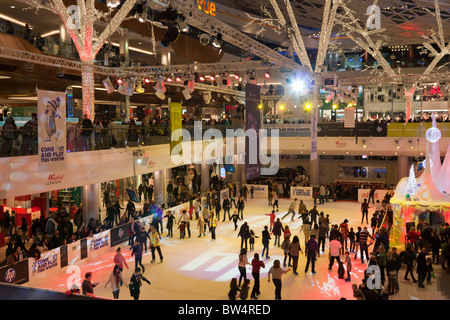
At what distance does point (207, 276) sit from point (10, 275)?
204 inches

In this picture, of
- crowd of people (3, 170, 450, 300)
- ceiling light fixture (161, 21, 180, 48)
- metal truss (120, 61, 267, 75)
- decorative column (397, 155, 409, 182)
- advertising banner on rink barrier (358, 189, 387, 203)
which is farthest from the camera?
decorative column (397, 155, 409, 182)

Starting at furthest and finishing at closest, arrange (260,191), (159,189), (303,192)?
(260,191)
(303,192)
(159,189)

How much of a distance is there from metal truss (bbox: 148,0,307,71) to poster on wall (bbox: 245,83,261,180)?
149 cm

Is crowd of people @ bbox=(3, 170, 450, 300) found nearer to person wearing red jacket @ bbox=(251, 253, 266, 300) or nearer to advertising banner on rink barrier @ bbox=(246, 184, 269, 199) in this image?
person wearing red jacket @ bbox=(251, 253, 266, 300)

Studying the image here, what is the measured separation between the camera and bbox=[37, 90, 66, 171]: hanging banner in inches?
463

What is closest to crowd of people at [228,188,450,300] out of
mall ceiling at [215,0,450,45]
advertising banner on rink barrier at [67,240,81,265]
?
advertising banner on rink barrier at [67,240,81,265]

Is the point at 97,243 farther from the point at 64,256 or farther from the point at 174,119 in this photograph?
the point at 174,119

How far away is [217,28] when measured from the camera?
1200 cm

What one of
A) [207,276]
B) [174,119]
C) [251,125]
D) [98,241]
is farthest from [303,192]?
[207,276]

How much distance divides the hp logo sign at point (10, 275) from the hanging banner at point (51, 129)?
2895 mm

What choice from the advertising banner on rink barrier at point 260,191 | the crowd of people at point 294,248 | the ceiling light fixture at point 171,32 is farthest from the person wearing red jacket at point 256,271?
the advertising banner on rink barrier at point 260,191
